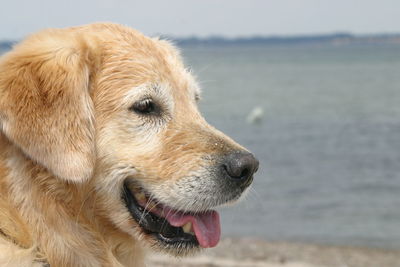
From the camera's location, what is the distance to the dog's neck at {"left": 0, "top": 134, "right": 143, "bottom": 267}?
3367mm

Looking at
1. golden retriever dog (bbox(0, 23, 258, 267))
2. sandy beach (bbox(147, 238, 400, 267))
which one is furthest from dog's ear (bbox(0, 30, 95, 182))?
sandy beach (bbox(147, 238, 400, 267))

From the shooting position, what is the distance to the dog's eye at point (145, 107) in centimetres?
369

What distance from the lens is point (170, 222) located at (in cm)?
370

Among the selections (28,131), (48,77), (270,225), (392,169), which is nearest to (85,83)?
(48,77)

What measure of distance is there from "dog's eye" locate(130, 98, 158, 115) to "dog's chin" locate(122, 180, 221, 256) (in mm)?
428

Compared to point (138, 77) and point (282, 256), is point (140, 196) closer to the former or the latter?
point (138, 77)

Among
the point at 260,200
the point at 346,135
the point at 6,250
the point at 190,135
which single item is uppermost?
the point at 190,135

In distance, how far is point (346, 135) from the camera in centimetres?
2106

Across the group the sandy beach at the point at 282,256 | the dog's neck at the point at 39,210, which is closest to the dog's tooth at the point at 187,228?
the dog's neck at the point at 39,210

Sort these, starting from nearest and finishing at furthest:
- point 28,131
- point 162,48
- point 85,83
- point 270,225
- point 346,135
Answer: point 28,131, point 85,83, point 162,48, point 270,225, point 346,135

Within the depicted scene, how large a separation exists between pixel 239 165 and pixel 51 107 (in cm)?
107

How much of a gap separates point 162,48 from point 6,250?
5.42ft

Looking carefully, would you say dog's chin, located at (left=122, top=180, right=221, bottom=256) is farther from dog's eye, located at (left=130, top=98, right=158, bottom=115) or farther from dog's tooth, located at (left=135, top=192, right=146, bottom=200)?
dog's eye, located at (left=130, top=98, right=158, bottom=115)

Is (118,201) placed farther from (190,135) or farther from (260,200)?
(260,200)
